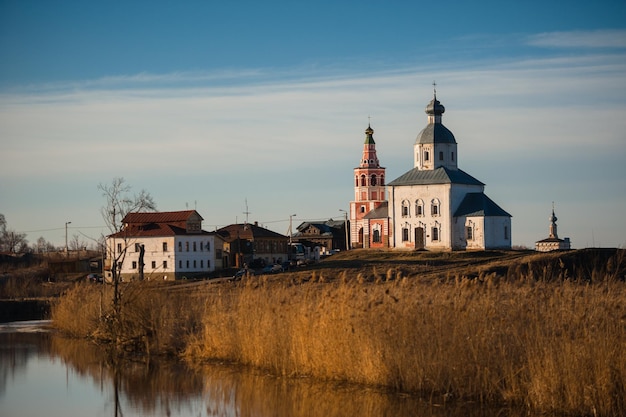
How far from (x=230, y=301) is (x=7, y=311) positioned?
2507 cm

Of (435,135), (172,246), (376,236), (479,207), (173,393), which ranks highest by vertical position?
(435,135)

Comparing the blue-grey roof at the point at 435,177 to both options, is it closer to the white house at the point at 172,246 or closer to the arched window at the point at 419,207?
the arched window at the point at 419,207

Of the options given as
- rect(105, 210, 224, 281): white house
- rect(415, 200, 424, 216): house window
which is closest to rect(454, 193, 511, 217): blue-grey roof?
rect(415, 200, 424, 216): house window

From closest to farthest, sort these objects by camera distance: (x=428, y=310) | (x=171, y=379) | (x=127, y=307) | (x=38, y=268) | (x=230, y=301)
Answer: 1. (x=428, y=310)
2. (x=171, y=379)
3. (x=230, y=301)
4. (x=127, y=307)
5. (x=38, y=268)

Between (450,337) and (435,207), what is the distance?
62097mm

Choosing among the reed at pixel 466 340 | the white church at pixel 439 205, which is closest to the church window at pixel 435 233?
the white church at pixel 439 205

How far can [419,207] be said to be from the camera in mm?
80938

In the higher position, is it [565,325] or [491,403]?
[565,325]

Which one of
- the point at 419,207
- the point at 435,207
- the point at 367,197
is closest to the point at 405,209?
the point at 419,207

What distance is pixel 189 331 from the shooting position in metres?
26.8

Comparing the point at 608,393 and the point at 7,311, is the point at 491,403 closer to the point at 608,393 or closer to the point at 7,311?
the point at 608,393

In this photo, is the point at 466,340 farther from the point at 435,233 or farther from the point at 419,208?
the point at 419,208

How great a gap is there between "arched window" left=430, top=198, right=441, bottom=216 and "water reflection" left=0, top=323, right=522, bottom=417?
54041mm

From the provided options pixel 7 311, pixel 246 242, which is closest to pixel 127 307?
pixel 7 311
